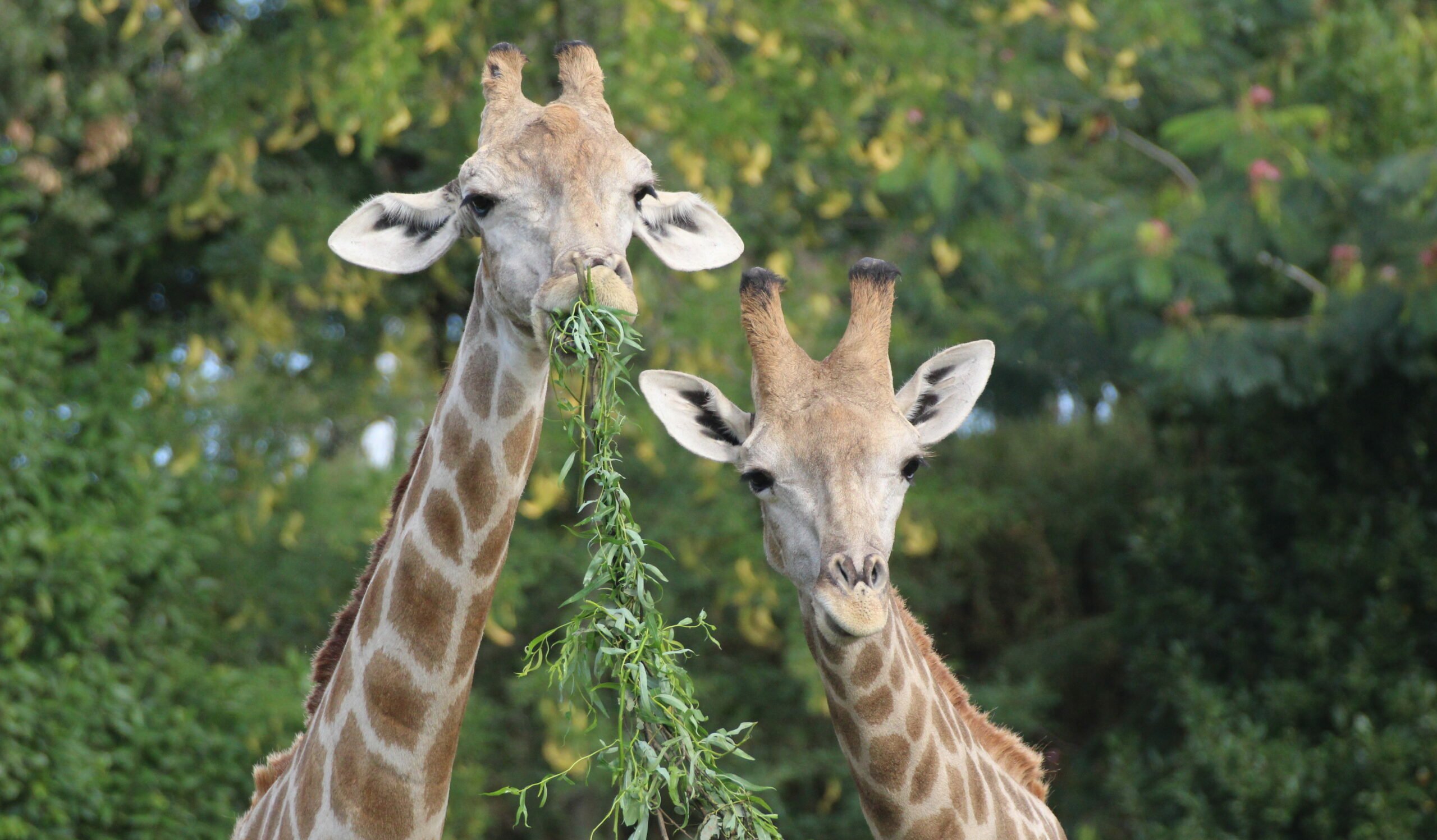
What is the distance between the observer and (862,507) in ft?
10.8

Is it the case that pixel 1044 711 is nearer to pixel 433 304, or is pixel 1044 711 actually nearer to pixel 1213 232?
pixel 1213 232

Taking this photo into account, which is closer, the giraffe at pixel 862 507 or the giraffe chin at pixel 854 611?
the giraffe chin at pixel 854 611

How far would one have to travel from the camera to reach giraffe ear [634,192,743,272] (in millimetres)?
3471

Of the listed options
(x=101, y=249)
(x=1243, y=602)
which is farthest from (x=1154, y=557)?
(x=101, y=249)

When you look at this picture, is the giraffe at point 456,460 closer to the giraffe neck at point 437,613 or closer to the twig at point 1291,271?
the giraffe neck at point 437,613

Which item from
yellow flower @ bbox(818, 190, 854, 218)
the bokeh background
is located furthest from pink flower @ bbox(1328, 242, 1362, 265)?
yellow flower @ bbox(818, 190, 854, 218)

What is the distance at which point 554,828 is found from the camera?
11039 millimetres

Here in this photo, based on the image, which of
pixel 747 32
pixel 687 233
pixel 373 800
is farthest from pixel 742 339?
pixel 373 800

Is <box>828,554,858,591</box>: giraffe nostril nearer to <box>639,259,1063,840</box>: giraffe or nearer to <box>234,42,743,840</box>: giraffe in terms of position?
<box>639,259,1063,840</box>: giraffe

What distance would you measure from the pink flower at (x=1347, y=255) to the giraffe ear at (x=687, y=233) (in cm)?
514

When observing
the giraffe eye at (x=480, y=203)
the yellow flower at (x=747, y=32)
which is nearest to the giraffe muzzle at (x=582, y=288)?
the giraffe eye at (x=480, y=203)

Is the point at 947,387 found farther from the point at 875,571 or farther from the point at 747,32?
the point at 747,32

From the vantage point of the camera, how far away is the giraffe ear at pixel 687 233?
3.47 metres

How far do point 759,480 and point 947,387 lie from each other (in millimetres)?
657
